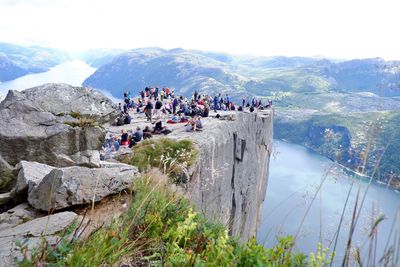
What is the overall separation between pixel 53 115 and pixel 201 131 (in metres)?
11.4

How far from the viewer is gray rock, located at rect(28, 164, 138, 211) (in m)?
7.11

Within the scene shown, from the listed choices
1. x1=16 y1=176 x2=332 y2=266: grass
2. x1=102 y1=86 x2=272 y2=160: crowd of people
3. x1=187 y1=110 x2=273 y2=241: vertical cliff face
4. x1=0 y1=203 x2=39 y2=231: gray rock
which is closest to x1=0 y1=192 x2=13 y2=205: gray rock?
x1=0 y1=203 x2=39 y2=231: gray rock

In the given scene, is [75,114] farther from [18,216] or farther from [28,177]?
[18,216]

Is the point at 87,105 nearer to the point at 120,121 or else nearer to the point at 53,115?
the point at 53,115

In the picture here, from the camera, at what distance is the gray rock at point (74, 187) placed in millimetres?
7105

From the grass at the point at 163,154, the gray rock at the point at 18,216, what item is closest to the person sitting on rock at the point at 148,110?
the grass at the point at 163,154

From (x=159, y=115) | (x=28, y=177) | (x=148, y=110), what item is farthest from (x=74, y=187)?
(x=159, y=115)

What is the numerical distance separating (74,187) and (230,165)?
23115mm

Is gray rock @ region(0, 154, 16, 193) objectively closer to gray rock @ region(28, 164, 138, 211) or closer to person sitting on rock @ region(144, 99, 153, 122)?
gray rock @ region(28, 164, 138, 211)

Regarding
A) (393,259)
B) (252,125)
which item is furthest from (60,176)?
(252,125)

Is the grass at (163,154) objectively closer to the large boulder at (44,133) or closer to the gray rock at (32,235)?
the large boulder at (44,133)

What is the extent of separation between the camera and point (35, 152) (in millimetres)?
12289

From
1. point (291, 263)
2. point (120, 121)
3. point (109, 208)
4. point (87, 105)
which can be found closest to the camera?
point (291, 263)

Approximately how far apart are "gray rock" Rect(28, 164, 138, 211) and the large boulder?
3.21 metres
